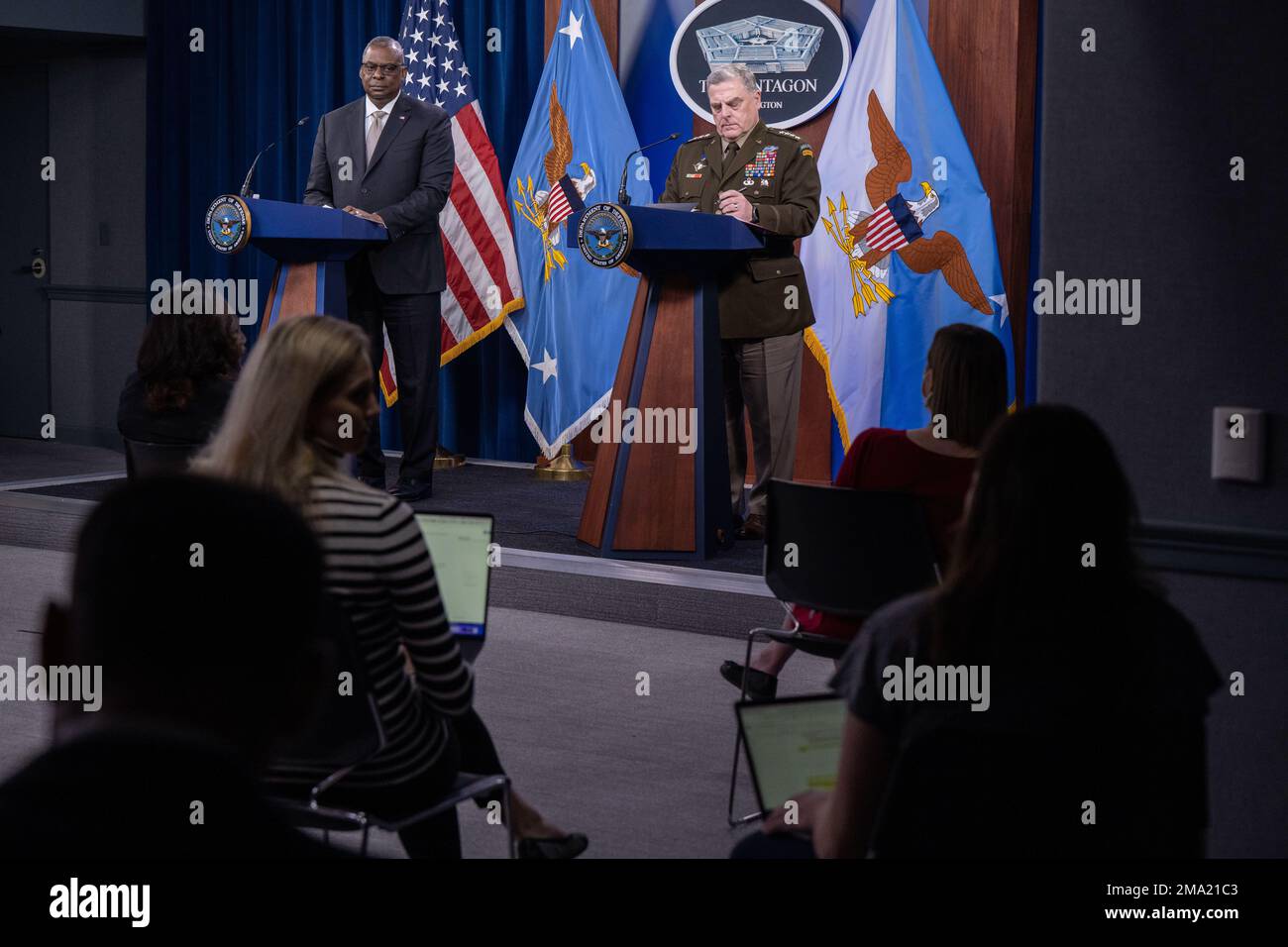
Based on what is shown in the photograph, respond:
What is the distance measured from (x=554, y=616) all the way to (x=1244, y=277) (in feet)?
9.57

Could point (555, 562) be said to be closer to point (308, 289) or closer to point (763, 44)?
point (308, 289)

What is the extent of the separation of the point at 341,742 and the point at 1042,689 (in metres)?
1.01

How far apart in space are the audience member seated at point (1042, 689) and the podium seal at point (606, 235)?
312cm

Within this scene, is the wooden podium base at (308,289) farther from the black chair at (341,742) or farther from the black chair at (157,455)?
the black chair at (341,742)

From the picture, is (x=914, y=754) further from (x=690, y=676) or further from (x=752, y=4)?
(x=752, y=4)

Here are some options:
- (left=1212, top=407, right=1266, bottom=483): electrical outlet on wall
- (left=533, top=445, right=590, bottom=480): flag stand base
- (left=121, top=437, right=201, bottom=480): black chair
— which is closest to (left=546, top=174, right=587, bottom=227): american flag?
(left=533, top=445, right=590, bottom=480): flag stand base

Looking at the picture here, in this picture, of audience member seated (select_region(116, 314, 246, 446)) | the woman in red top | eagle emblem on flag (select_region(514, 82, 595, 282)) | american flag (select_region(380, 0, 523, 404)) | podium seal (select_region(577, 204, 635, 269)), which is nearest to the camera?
the woman in red top

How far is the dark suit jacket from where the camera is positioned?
5.70 metres

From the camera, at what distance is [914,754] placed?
4.90ft

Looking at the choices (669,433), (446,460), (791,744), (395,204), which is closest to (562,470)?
(446,460)

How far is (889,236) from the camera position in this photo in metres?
5.98

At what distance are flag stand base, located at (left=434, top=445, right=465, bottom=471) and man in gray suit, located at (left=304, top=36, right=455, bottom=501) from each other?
3.63 ft

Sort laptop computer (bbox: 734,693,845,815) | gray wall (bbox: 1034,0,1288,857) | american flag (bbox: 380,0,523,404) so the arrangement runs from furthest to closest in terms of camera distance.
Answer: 1. american flag (bbox: 380,0,523,404)
2. gray wall (bbox: 1034,0,1288,857)
3. laptop computer (bbox: 734,693,845,815)

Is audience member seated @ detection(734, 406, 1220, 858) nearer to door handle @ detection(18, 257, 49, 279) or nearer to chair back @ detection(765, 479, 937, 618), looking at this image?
chair back @ detection(765, 479, 937, 618)
